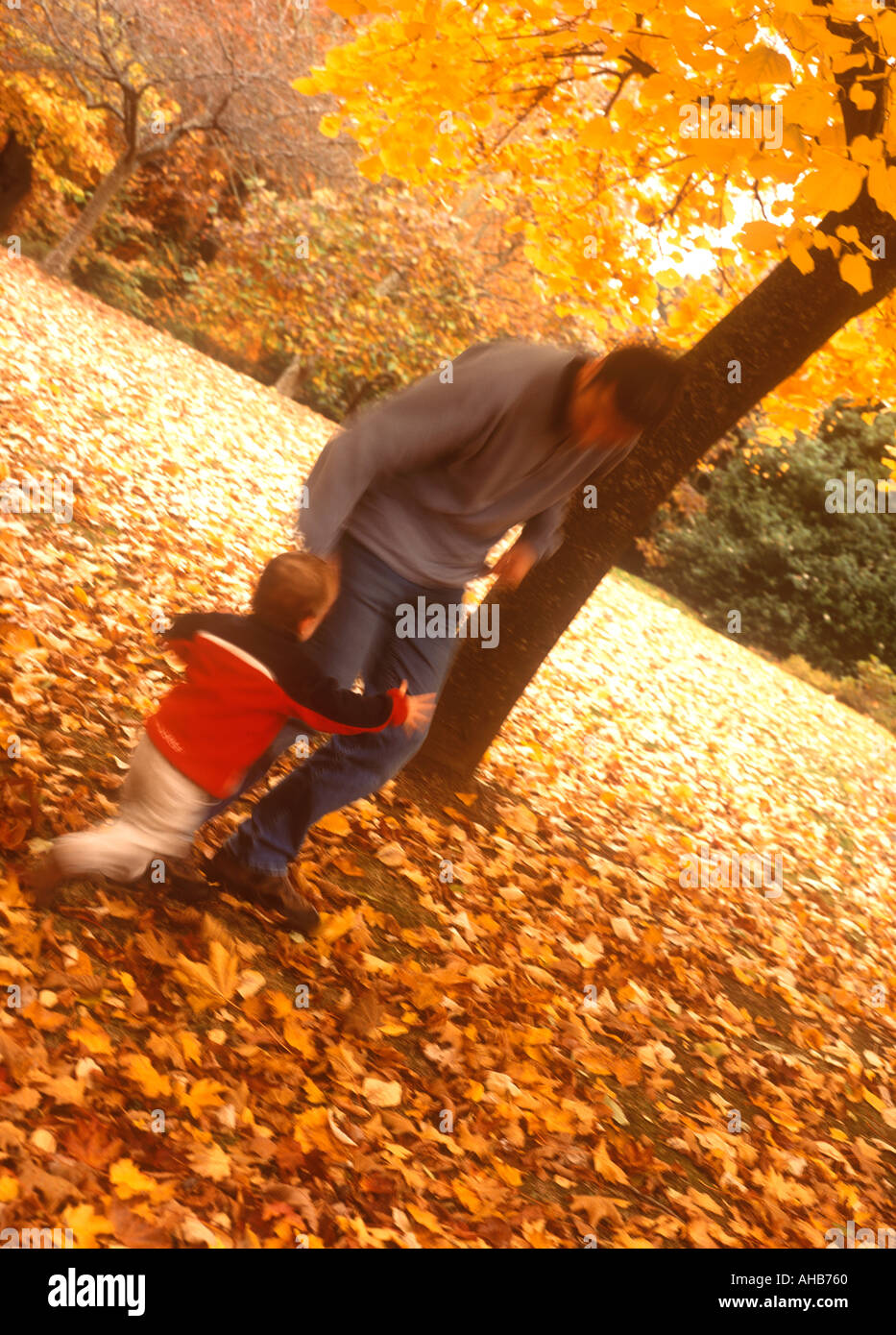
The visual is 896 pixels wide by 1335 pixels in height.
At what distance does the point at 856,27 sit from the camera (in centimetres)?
386

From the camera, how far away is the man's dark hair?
2.76m

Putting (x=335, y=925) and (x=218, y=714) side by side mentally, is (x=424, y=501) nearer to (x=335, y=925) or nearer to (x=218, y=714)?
(x=218, y=714)

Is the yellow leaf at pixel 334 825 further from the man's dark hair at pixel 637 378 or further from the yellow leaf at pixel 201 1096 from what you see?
the man's dark hair at pixel 637 378

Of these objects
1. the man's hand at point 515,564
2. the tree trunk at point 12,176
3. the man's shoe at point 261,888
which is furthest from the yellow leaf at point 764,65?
the tree trunk at point 12,176

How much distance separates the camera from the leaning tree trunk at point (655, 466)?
177 inches

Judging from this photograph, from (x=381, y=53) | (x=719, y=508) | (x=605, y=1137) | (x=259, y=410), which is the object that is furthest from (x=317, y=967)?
(x=719, y=508)

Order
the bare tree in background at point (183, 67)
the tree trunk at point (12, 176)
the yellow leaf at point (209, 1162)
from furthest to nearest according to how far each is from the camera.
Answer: the tree trunk at point (12, 176), the bare tree in background at point (183, 67), the yellow leaf at point (209, 1162)

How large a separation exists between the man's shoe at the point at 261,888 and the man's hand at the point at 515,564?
120 centimetres

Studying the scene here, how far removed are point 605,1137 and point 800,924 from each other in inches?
121

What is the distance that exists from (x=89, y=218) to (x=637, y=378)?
1603cm

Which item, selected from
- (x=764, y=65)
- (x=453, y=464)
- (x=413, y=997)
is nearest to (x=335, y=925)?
(x=413, y=997)

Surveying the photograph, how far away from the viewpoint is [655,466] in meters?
4.68

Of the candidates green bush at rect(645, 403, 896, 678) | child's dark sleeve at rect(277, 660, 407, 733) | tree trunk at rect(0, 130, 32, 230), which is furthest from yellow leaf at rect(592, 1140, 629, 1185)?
tree trunk at rect(0, 130, 32, 230)

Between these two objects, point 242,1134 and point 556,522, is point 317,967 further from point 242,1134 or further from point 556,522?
point 556,522
